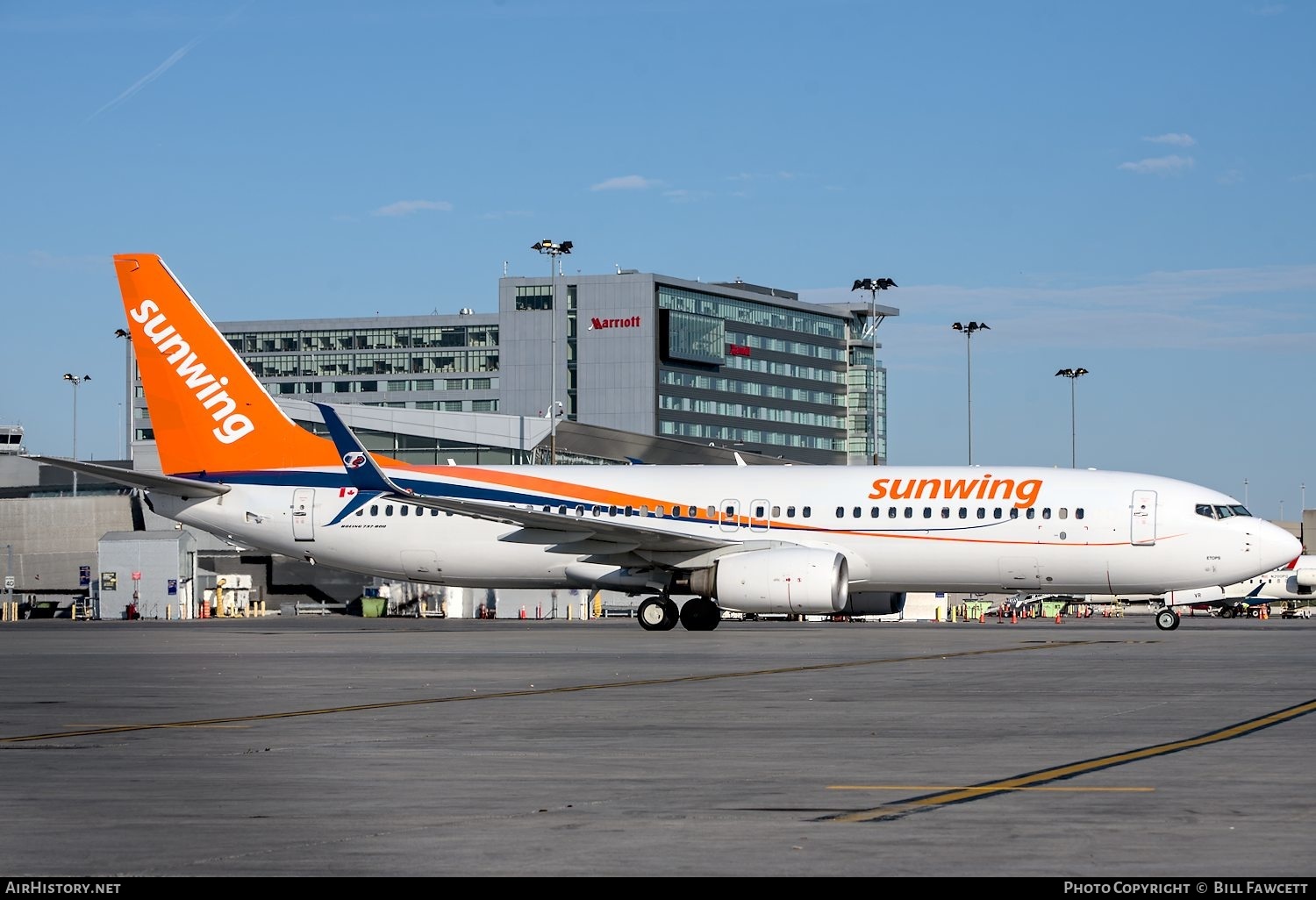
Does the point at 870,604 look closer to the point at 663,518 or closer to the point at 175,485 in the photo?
the point at 663,518

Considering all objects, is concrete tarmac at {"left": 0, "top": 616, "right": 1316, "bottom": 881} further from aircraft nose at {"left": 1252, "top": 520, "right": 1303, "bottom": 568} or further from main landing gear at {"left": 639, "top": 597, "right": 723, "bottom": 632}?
main landing gear at {"left": 639, "top": 597, "right": 723, "bottom": 632}

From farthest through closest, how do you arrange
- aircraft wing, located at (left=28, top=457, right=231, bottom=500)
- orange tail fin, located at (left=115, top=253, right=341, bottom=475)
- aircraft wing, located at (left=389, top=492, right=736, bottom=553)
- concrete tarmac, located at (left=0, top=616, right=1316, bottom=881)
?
orange tail fin, located at (left=115, top=253, right=341, bottom=475) → aircraft wing, located at (left=28, top=457, right=231, bottom=500) → aircraft wing, located at (left=389, top=492, right=736, bottom=553) → concrete tarmac, located at (left=0, top=616, right=1316, bottom=881)

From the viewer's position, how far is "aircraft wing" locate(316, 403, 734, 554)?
37750 mm

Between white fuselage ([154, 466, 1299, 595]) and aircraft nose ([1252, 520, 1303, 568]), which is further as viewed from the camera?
white fuselage ([154, 466, 1299, 595])

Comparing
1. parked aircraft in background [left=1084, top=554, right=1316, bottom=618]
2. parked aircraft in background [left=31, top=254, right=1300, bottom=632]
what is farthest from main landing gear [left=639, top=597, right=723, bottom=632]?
parked aircraft in background [left=1084, top=554, right=1316, bottom=618]

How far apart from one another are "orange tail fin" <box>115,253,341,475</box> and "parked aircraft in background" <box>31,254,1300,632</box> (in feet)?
0.16

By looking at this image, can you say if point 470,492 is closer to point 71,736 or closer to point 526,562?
point 526,562

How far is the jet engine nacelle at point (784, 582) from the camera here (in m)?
36.2

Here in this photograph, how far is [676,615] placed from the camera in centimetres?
3997

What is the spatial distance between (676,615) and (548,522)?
423 centimetres

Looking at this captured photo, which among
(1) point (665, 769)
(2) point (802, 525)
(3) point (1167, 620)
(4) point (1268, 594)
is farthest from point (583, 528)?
(4) point (1268, 594)

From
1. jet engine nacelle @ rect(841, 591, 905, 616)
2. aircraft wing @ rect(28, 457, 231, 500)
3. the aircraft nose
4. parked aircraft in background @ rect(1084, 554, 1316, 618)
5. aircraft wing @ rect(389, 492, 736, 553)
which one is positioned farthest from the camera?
parked aircraft in background @ rect(1084, 554, 1316, 618)

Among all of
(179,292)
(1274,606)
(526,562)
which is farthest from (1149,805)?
(1274,606)

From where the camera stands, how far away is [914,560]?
38.1 meters
